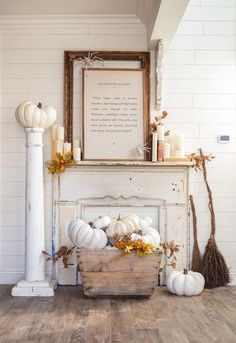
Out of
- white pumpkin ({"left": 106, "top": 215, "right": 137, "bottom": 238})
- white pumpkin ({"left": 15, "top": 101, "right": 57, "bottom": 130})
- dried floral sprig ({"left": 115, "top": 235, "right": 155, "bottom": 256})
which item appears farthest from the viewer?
white pumpkin ({"left": 15, "top": 101, "right": 57, "bottom": 130})

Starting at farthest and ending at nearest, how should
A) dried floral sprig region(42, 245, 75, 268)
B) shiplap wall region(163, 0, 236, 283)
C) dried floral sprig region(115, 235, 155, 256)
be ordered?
shiplap wall region(163, 0, 236, 283) < dried floral sprig region(42, 245, 75, 268) < dried floral sprig region(115, 235, 155, 256)

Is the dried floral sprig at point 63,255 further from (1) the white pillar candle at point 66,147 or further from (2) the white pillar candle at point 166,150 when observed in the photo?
(2) the white pillar candle at point 166,150

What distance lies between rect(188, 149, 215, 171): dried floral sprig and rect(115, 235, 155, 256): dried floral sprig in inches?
39.4

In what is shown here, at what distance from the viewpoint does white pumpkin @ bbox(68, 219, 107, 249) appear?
3.79m

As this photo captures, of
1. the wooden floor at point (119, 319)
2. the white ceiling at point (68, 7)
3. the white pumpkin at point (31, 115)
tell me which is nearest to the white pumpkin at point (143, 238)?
the wooden floor at point (119, 319)

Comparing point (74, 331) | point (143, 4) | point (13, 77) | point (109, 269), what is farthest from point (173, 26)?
point (74, 331)

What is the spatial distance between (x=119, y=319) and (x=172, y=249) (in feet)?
3.64

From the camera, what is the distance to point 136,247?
3746 millimetres

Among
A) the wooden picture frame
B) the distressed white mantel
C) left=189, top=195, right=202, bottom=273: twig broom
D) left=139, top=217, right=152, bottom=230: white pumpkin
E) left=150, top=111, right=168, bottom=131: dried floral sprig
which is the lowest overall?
left=189, top=195, right=202, bottom=273: twig broom

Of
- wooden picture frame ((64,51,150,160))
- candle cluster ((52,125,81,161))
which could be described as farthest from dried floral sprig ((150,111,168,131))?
candle cluster ((52,125,81,161))

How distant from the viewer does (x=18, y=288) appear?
3.96 meters

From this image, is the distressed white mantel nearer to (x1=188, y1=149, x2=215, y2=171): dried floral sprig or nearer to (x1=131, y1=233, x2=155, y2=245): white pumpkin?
(x1=188, y1=149, x2=215, y2=171): dried floral sprig

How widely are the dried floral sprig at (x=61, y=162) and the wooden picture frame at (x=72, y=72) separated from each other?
0.64 feet

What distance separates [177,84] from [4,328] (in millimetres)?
2665
